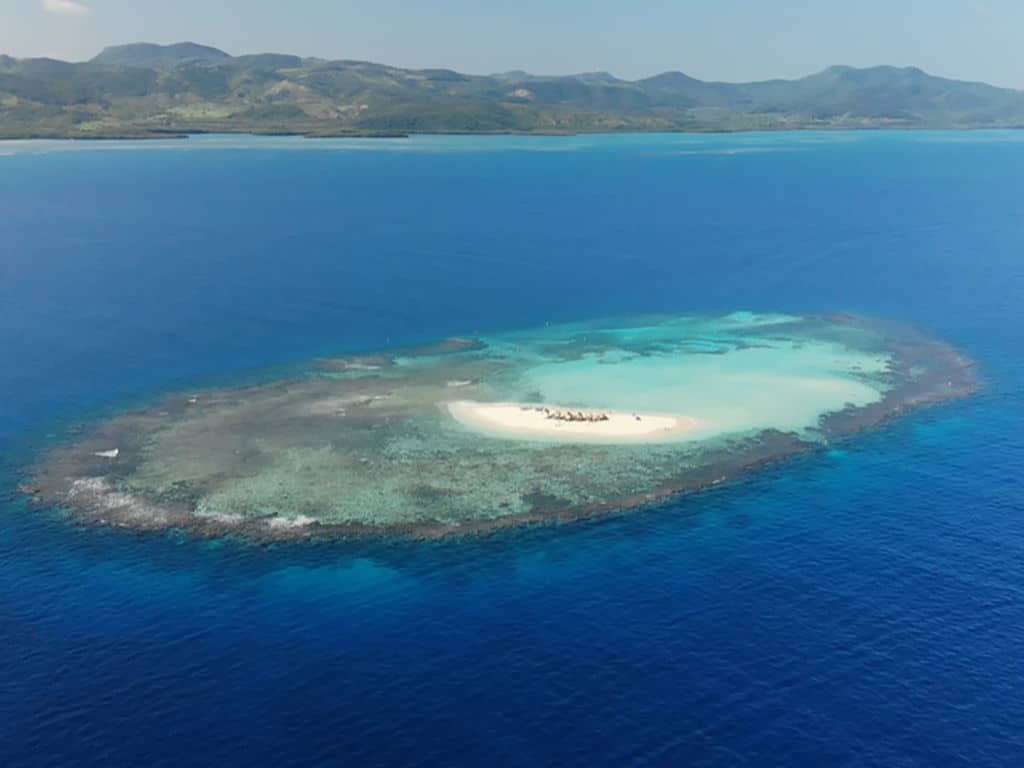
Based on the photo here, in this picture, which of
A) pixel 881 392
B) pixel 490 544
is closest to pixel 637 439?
pixel 490 544

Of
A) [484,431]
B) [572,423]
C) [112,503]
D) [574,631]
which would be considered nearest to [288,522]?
[112,503]

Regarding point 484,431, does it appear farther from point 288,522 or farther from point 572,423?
point 288,522

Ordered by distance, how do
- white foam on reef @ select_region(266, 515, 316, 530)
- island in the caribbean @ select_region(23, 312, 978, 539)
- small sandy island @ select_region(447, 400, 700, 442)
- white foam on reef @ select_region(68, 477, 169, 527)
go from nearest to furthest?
white foam on reef @ select_region(266, 515, 316, 530)
white foam on reef @ select_region(68, 477, 169, 527)
island in the caribbean @ select_region(23, 312, 978, 539)
small sandy island @ select_region(447, 400, 700, 442)

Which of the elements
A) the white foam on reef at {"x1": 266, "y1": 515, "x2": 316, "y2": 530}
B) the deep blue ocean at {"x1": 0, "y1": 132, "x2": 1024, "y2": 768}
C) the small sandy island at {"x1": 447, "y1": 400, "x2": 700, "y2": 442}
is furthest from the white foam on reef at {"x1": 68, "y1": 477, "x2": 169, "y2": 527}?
the small sandy island at {"x1": 447, "y1": 400, "x2": 700, "y2": 442}

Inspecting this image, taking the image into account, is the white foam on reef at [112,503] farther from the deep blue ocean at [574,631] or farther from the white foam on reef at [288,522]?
the white foam on reef at [288,522]

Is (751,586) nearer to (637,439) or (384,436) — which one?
(637,439)

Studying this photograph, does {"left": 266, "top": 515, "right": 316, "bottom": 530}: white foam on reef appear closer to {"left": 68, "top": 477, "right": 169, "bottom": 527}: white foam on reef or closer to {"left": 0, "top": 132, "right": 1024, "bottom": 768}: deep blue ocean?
{"left": 0, "top": 132, "right": 1024, "bottom": 768}: deep blue ocean
